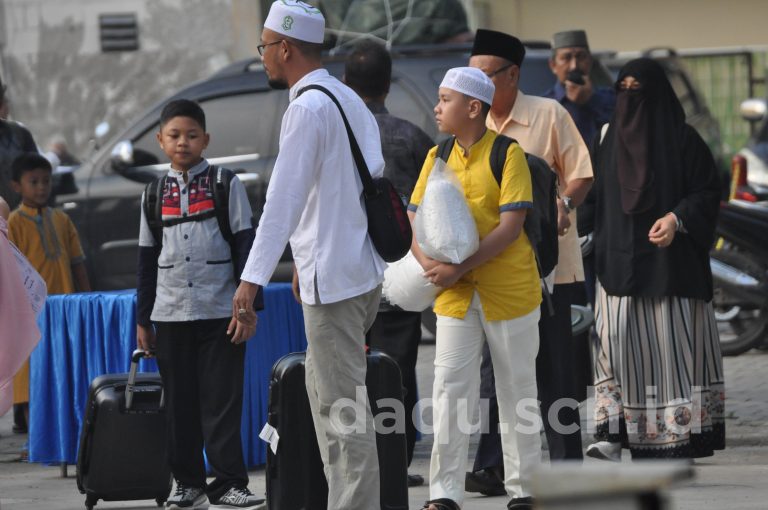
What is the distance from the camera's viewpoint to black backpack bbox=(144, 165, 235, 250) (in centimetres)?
657

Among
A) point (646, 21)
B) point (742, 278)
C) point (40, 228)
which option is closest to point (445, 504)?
point (40, 228)

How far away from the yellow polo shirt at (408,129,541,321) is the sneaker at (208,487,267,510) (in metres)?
Answer: 1.07

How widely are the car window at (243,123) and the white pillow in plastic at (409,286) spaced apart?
16.9 feet

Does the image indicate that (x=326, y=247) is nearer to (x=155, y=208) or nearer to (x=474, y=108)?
(x=474, y=108)

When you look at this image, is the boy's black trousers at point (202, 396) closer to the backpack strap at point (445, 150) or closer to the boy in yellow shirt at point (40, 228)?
the backpack strap at point (445, 150)

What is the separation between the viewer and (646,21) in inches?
947

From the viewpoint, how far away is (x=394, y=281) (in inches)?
253

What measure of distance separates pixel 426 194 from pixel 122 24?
1644 centimetres

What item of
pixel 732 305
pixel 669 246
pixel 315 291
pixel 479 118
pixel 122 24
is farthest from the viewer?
pixel 122 24

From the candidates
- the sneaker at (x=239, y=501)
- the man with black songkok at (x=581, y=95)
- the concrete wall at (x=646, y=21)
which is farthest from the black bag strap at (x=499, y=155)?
the concrete wall at (x=646, y=21)

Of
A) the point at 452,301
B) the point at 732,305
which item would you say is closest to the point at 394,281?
the point at 452,301

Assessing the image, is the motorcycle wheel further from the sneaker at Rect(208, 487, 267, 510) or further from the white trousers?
the sneaker at Rect(208, 487, 267, 510)

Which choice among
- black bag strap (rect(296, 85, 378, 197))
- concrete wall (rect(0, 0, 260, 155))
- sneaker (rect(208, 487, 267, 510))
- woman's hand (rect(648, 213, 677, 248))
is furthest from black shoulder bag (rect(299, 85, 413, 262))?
concrete wall (rect(0, 0, 260, 155))

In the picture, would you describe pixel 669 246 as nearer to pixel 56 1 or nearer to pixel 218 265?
pixel 218 265
